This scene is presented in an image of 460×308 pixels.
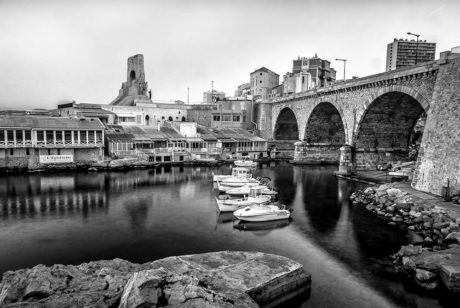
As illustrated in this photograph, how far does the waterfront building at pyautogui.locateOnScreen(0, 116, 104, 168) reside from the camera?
1463 inches

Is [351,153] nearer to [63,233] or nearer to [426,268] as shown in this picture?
[426,268]

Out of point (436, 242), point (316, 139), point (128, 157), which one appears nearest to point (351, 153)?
point (316, 139)

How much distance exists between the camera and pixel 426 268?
13.7 m

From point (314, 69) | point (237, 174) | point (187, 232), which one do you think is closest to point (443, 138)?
point (237, 174)

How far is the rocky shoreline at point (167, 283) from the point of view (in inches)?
355

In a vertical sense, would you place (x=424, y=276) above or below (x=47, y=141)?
below

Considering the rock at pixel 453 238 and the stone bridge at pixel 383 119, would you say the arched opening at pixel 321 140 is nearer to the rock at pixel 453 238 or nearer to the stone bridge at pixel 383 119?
the stone bridge at pixel 383 119

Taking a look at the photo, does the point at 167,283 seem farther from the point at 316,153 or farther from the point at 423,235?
the point at 316,153

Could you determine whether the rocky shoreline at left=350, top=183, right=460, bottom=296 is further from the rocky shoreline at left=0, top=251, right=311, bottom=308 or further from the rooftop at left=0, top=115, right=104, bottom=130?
the rooftop at left=0, top=115, right=104, bottom=130

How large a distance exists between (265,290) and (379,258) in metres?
7.65

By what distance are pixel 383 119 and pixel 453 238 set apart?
80.2ft

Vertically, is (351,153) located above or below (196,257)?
above

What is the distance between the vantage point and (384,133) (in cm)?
3947

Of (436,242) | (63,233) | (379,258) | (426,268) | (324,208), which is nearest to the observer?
(426,268)
